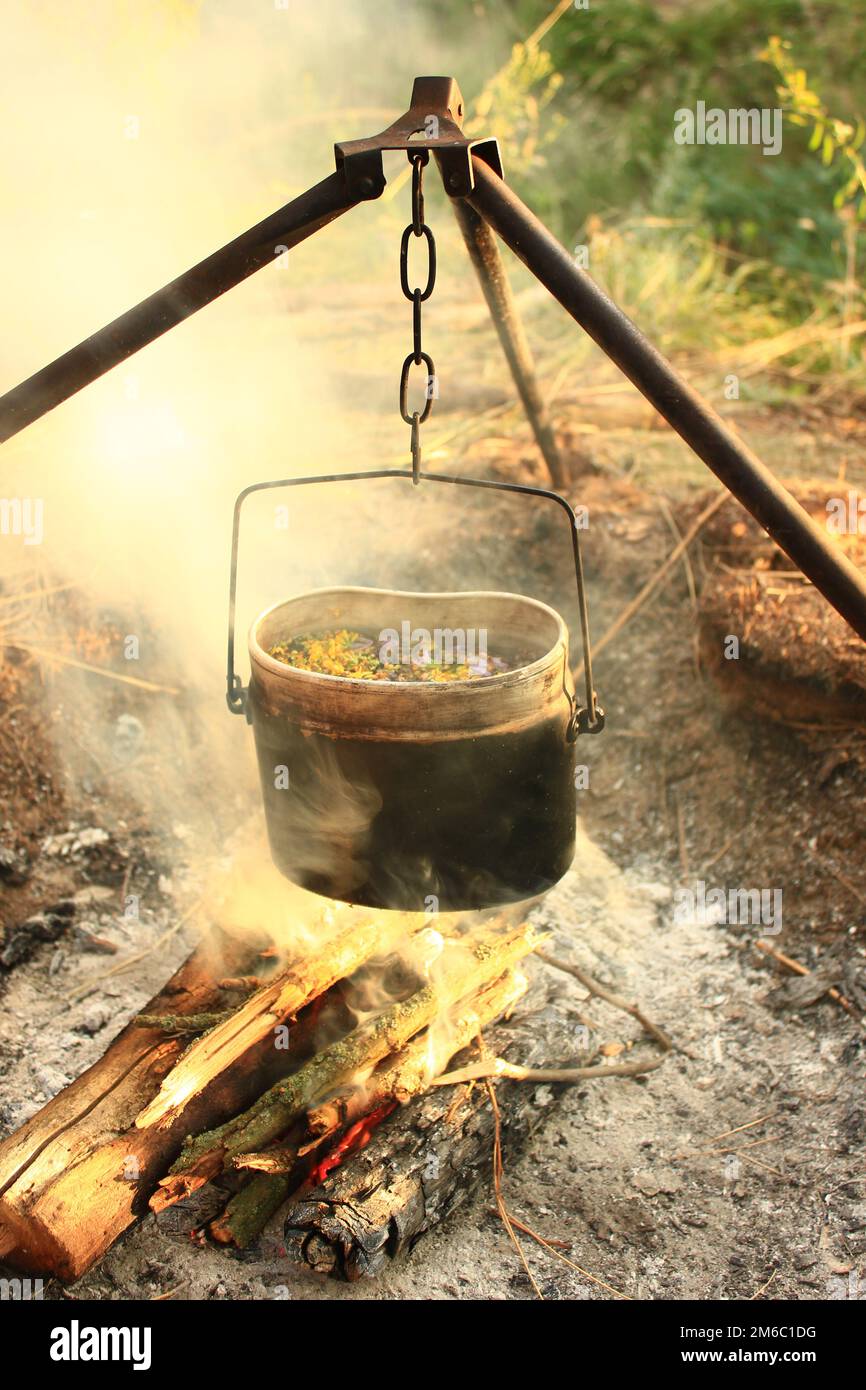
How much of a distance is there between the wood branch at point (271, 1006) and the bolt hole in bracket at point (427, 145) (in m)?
1.65

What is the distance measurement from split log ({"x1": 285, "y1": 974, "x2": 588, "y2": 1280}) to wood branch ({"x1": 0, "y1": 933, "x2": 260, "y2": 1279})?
0.32 m

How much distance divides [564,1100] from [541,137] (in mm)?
7690

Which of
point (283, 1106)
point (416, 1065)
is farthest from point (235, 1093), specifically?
point (416, 1065)

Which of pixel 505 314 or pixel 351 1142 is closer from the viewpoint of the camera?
pixel 351 1142

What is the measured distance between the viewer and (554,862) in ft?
7.77

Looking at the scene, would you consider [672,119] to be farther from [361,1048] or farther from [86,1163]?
[86,1163]

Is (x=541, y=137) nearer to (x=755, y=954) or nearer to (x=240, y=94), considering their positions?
(x=240, y=94)

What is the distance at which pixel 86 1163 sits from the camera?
2.18 metres

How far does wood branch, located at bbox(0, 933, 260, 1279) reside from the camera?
6.96 feet

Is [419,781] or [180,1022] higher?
[419,781]

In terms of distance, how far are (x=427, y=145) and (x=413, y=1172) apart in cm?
202
